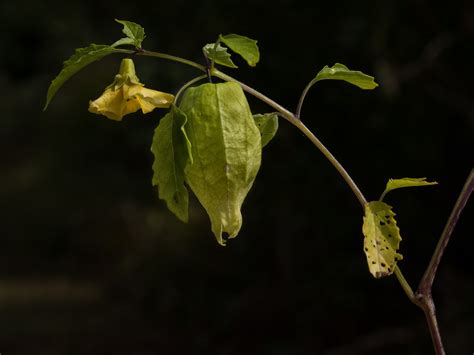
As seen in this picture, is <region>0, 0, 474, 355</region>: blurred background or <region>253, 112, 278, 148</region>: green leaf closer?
<region>253, 112, 278, 148</region>: green leaf

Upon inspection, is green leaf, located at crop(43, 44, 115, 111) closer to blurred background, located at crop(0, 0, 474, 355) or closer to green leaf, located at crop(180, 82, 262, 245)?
green leaf, located at crop(180, 82, 262, 245)

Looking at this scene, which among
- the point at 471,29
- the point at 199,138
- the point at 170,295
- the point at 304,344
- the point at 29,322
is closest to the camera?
the point at 199,138

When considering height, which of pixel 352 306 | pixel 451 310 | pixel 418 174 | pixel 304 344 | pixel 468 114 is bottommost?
pixel 304 344

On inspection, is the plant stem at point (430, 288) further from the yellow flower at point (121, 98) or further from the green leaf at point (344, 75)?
the yellow flower at point (121, 98)

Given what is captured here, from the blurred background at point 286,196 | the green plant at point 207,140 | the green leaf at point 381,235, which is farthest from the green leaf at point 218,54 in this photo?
the blurred background at point 286,196

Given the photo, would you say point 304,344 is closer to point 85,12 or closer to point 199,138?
point 85,12

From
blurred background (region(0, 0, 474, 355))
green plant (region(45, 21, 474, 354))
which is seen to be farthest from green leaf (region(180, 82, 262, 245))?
blurred background (region(0, 0, 474, 355))

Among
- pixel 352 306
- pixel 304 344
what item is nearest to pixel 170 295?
pixel 304 344
